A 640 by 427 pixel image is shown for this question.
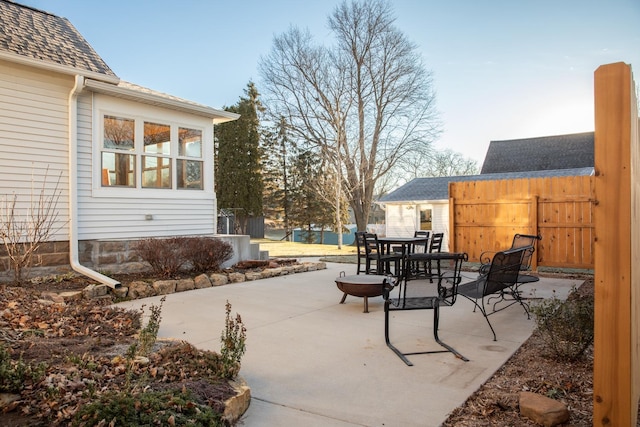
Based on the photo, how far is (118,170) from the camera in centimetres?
833

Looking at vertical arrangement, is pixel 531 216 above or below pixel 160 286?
above

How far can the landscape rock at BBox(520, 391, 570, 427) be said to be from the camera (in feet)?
8.21

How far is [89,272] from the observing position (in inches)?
280

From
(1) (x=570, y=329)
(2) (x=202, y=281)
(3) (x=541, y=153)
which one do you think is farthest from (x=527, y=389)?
(3) (x=541, y=153)

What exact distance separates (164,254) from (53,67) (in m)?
3.65

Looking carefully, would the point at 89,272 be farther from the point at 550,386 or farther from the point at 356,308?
the point at 550,386

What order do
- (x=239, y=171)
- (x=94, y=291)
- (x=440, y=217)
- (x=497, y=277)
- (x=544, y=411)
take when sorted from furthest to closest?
1. (x=239, y=171)
2. (x=440, y=217)
3. (x=94, y=291)
4. (x=497, y=277)
5. (x=544, y=411)

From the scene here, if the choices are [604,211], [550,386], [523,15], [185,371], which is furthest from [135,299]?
[523,15]

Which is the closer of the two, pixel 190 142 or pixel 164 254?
pixel 164 254

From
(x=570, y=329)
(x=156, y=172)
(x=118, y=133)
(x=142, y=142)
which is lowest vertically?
(x=570, y=329)

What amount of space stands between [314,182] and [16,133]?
17.0 meters

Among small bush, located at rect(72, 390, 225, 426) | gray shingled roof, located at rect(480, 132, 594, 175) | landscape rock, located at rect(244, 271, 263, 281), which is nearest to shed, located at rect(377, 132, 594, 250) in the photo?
gray shingled roof, located at rect(480, 132, 594, 175)

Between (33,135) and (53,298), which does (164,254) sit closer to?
(53,298)

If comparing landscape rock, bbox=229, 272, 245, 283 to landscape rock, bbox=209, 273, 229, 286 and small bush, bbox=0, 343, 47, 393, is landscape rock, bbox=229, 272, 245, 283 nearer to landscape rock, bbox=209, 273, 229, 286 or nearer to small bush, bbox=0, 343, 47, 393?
landscape rock, bbox=209, 273, 229, 286
